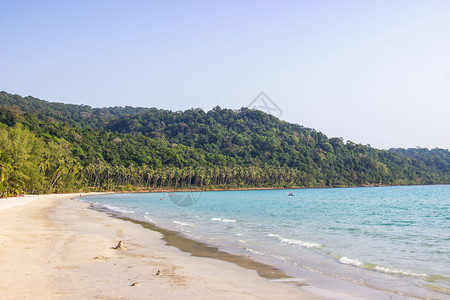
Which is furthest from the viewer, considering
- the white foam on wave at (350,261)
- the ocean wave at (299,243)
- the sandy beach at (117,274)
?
the ocean wave at (299,243)

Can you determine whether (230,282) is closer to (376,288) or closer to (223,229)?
(376,288)

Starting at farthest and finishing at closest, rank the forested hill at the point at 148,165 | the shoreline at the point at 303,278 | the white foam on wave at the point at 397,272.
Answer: the forested hill at the point at 148,165 < the white foam on wave at the point at 397,272 < the shoreline at the point at 303,278

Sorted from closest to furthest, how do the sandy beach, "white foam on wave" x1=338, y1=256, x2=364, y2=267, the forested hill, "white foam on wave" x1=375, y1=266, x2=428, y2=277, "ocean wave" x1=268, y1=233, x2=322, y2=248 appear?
the sandy beach
"white foam on wave" x1=375, y1=266, x2=428, y2=277
"white foam on wave" x1=338, y1=256, x2=364, y2=267
"ocean wave" x1=268, y1=233, x2=322, y2=248
the forested hill

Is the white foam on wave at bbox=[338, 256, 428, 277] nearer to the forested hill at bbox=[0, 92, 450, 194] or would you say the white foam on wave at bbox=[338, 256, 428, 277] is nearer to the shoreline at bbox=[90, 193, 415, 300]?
the shoreline at bbox=[90, 193, 415, 300]

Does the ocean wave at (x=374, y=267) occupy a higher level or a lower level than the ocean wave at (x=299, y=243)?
higher

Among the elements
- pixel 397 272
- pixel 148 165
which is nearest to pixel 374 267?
pixel 397 272

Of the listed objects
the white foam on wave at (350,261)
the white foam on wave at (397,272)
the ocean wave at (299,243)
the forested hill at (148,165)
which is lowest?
the ocean wave at (299,243)

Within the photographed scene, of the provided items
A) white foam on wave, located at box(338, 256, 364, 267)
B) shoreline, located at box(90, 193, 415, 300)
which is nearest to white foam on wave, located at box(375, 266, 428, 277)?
white foam on wave, located at box(338, 256, 364, 267)

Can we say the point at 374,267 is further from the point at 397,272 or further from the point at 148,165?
the point at 148,165

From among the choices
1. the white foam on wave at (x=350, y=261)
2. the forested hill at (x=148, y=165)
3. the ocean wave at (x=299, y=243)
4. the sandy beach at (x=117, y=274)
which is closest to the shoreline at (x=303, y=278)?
the sandy beach at (x=117, y=274)

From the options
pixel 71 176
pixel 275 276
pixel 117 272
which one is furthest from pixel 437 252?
pixel 71 176

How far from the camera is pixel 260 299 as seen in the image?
30.2 feet

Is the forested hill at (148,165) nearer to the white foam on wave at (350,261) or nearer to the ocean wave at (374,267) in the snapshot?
the white foam on wave at (350,261)

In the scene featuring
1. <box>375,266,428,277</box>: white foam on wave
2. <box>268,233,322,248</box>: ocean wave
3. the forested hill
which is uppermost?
the forested hill
